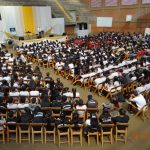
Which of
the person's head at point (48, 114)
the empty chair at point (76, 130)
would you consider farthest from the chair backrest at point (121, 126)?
the person's head at point (48, 114)

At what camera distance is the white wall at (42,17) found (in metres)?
32.4

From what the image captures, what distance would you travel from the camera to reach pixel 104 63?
1596 centimetres

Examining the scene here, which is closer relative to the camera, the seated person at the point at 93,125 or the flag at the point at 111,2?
the seated person at the point at 93,125

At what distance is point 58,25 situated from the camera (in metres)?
34.1

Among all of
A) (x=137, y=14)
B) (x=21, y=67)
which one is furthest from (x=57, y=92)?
(x=137, y=14)

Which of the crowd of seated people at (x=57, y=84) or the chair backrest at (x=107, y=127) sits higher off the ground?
the crowd of seated people at (x=57, y=84)

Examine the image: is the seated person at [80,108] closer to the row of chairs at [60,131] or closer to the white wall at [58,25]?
the row of chairs at [60,131]

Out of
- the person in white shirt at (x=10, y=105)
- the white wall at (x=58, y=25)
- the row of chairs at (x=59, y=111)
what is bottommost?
the row of chairs at (x=59, y=111)

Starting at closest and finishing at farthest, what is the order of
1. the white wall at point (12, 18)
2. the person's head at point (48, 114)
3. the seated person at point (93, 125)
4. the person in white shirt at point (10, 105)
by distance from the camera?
the seated person at point (93, 125)
the person's head at point (48, 114)
the person in white shirt at point (10, 105)
the white wall at point (12, 18)

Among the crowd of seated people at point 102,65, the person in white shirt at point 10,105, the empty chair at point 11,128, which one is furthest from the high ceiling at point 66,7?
the empty chair at point 11,128

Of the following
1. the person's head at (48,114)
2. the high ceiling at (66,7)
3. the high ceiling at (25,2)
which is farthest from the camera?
the high ceiling at (66,7)

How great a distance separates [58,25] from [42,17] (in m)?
2.57

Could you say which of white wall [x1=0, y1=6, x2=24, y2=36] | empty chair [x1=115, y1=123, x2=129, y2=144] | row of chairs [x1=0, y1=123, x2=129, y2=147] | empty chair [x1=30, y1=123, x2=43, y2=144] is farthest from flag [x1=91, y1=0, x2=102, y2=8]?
empty chair [x1=30, y1=123, x2=43, y2=144]

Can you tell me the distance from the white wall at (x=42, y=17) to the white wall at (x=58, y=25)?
0.66 metres
